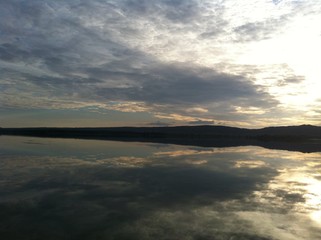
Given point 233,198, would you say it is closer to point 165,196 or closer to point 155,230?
point 165,196

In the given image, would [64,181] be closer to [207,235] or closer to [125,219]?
[125,219]

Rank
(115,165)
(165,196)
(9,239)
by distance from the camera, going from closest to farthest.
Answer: (9,239)
(165,196)
(115,165)

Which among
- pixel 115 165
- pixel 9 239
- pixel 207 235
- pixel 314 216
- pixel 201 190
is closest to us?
pixel 9 239

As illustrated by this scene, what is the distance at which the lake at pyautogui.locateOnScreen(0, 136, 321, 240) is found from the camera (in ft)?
34.7

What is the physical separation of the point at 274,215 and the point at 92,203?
734 cm

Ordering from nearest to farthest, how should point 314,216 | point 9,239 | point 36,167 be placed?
point 9,239, point 314,216, point 36,167

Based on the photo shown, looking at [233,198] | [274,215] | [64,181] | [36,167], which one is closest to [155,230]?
[274,215]

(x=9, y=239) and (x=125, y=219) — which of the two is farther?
(x=125, y=219)

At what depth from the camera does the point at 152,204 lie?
13969 millimetres

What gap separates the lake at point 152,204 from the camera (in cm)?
1059

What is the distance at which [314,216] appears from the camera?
42.5ft

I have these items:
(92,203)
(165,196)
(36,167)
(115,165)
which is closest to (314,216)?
(165,196)

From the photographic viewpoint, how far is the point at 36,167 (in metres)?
22.4

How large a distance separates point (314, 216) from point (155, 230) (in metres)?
6.57
